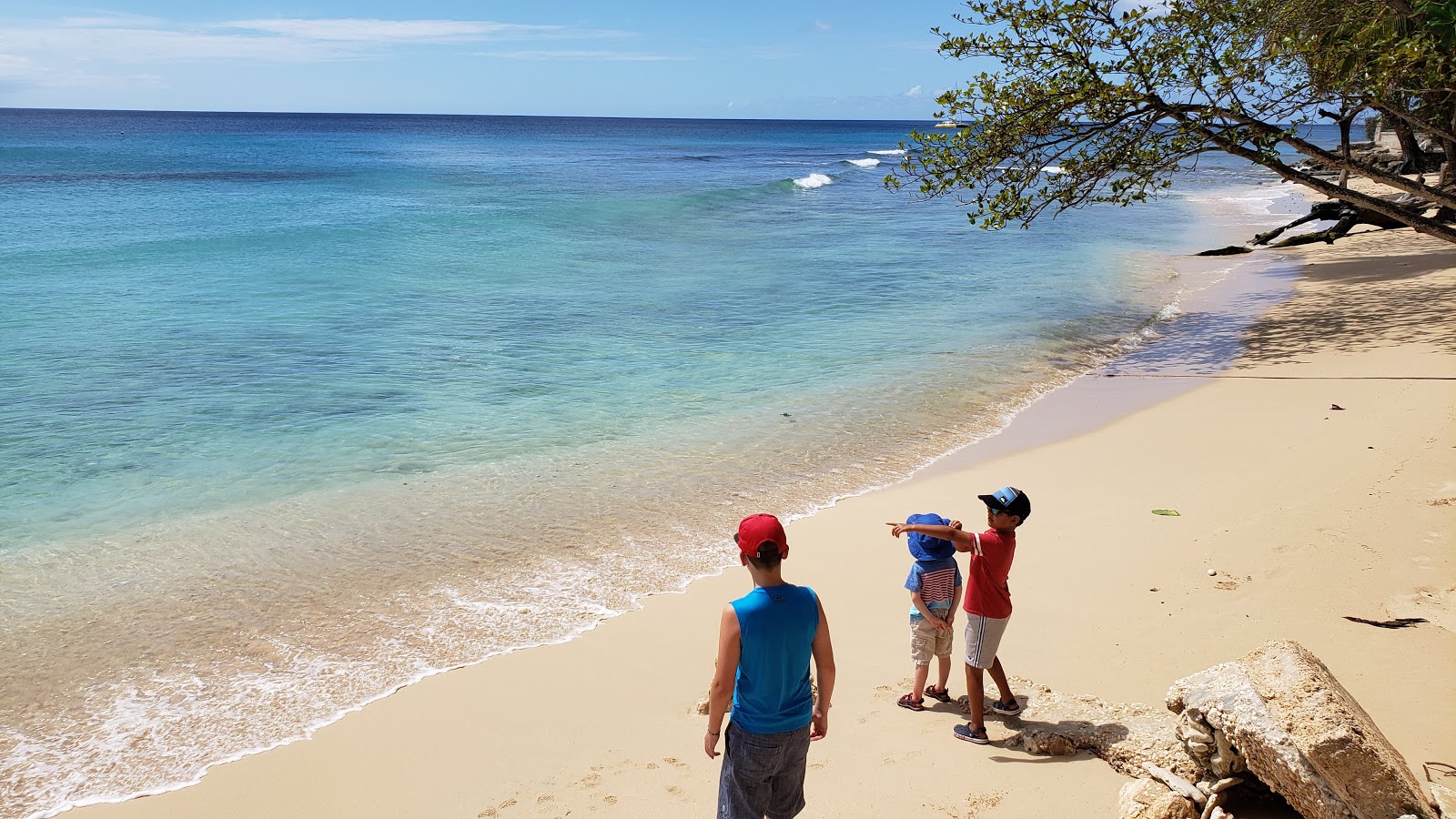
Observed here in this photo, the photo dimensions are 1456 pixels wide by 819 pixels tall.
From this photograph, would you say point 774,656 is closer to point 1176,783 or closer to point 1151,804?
point 1151,804

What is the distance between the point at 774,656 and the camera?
3.45m

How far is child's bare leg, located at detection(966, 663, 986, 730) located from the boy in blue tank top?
4.32ft

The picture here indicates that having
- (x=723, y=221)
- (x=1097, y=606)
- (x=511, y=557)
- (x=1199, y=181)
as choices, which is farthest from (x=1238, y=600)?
(x=1199, y=181)

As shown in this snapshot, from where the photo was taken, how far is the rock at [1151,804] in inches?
147

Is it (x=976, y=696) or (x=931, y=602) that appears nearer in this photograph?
(x=976, y=696)

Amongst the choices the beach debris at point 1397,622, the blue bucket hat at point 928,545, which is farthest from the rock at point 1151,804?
the beach debris at point 1397,622

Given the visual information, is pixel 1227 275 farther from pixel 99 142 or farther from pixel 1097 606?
pixel 99 142

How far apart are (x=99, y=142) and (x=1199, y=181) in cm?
8177

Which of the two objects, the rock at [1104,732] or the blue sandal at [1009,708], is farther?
the blue sandal at [1009,708]

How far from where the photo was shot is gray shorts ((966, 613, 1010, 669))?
4.75 meters

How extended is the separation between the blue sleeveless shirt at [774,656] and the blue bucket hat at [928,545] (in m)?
1.68

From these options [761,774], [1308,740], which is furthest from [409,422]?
[1308,740]

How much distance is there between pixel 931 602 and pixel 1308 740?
1.98m

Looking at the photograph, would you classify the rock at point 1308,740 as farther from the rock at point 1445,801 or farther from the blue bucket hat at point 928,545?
the blue bucket hat at point 928,545
